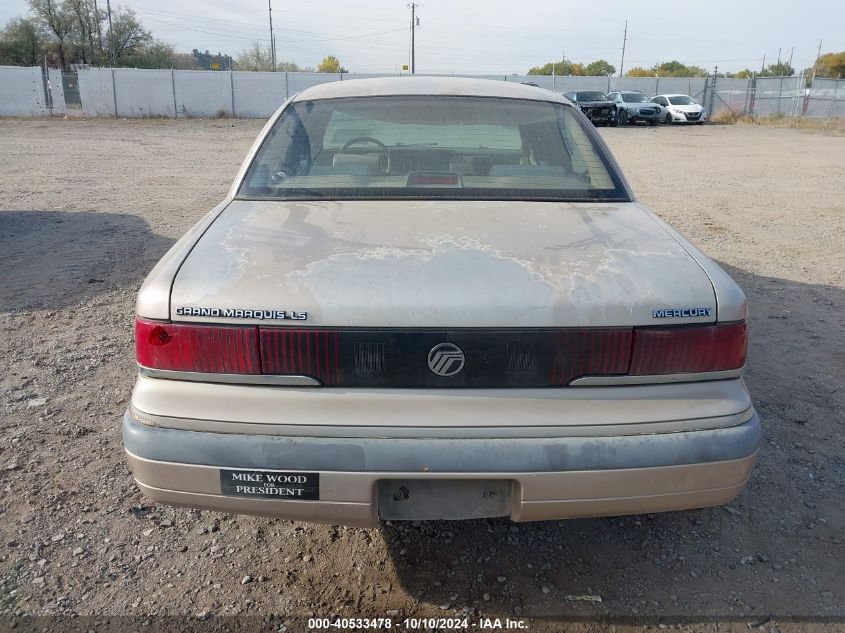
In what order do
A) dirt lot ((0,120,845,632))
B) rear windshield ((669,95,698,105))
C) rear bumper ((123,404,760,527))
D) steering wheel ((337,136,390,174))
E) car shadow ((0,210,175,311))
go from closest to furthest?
rear bumper ((123,404,760,527)) < dirt lot ((0,120,845,632)) < steering wheel ((337,136,390,174)) < car shadow ((0,210,175,311)) < rear windshield ((669,95,698,105))

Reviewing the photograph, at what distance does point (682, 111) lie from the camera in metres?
29.6

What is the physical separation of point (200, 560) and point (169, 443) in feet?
2.43

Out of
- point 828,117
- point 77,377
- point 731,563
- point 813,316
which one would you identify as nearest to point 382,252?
point 731,563

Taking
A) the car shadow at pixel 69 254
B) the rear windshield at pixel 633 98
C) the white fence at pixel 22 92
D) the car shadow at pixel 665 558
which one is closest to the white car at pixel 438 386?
the car shadow at pixel 665 558

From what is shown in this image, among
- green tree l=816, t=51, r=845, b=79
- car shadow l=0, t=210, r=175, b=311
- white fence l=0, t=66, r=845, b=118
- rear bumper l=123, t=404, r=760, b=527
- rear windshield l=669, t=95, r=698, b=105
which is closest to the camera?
rear bumper l=123, t=404, r=760, b=527

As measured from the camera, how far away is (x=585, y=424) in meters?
1.92

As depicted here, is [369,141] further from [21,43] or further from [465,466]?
[21,43]

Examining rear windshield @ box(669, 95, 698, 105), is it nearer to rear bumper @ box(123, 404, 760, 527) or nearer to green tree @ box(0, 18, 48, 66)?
rear bumper @ box(123, 404, 760, 527)

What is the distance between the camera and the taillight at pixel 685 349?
6.39 feet

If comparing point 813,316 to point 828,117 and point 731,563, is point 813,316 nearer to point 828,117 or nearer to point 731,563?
point 731,563

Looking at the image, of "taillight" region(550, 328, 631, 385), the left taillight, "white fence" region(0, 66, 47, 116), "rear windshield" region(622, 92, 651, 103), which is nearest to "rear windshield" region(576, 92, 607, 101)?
"rear windshield" region(622, 92, 651, 103)

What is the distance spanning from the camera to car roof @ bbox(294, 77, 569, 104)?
3.20 meters

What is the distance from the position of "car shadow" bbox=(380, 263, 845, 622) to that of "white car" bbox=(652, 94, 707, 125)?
29.5m

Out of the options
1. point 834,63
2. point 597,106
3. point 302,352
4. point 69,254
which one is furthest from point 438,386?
point 834,63
